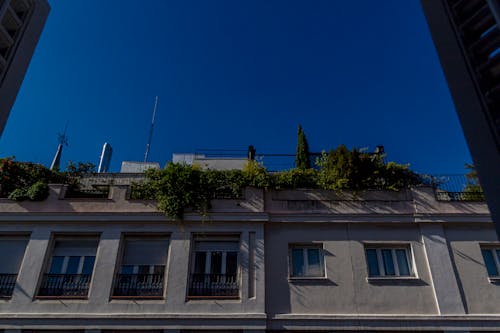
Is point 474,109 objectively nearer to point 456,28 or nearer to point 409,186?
point 456,28

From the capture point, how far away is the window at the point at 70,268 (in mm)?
11469

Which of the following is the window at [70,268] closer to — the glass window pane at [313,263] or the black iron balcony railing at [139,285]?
the black iron balcony railing at [139,285]

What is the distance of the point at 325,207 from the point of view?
12641mm

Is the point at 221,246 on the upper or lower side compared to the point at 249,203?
lower

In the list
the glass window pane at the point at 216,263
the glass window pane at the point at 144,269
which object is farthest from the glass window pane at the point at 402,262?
the glass window pane at the point at 144,269

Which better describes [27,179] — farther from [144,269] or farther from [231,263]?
[231,263]

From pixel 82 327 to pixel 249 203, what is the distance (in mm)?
6250

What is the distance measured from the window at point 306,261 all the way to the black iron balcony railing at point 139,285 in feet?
13.9

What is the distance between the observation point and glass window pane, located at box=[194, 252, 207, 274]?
11891 millimetres

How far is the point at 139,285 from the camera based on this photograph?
38.0ft

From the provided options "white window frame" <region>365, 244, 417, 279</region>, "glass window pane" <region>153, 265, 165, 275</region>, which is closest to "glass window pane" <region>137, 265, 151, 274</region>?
"glass window pane" <region>153, 265, 165, 275</region>

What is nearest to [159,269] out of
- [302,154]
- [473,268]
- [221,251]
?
[221,251]

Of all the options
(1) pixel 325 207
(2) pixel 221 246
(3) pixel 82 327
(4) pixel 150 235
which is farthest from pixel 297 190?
(3) pixel 82 327

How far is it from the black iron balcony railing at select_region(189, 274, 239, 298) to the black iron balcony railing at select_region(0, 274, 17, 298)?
556 cm
